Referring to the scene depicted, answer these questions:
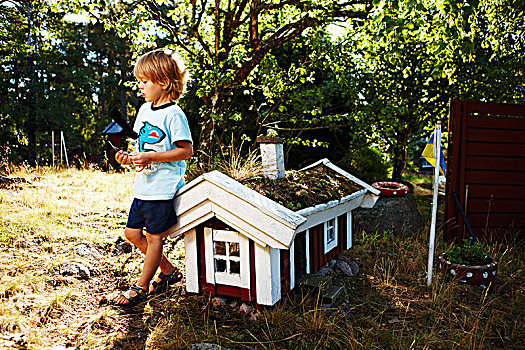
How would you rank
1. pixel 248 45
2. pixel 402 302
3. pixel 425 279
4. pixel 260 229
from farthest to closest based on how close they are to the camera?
pixel 248 45 → pixel 425 279 → pixel 402 302 → pixel 260 229

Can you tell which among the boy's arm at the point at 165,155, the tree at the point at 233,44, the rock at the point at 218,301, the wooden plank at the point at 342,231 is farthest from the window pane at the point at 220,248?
the tree at the point at 233,44

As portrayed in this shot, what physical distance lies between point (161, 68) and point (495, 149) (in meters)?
4.90

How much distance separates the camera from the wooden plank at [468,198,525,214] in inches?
215

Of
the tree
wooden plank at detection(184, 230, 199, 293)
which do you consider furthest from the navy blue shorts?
the tree

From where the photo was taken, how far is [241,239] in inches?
110

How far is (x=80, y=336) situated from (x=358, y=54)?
6763 mm

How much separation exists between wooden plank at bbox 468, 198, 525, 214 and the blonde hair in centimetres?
456

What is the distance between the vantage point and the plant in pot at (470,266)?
372 cm

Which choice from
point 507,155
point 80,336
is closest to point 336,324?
point 80,336

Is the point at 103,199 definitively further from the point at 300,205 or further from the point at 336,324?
the point at 336,324

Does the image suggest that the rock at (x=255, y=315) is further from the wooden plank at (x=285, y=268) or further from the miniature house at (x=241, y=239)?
the wooden plank at (x=285, y=268)

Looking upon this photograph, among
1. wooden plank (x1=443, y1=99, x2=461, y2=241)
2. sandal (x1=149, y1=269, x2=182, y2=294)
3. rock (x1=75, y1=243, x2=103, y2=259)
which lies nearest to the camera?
sandal (x1=149, y1=269, x2=182, y2=294)

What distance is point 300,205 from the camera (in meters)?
3.00

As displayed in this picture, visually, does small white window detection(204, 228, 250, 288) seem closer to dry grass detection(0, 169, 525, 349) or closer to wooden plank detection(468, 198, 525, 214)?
dry grass detection(0, 169, 525, 349)
